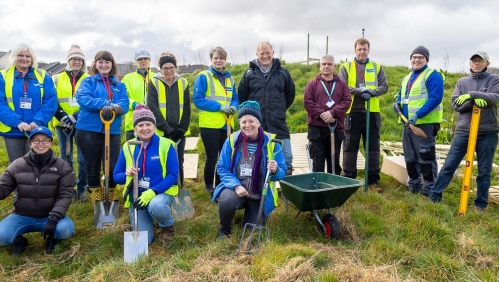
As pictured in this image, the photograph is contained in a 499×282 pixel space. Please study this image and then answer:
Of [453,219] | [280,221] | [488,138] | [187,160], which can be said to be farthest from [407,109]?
[187,160]

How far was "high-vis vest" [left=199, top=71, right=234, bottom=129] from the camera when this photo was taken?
4.91m

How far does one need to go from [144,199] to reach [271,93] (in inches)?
82.3

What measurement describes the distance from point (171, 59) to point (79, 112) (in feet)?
4.33

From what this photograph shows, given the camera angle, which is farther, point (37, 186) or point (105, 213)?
point (105, 213)

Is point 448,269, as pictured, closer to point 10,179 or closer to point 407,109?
point 407,109

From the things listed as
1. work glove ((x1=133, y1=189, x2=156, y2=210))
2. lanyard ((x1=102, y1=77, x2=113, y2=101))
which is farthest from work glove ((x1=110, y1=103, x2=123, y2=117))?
work glove ((x1=133, y1=189, x2=156, y2=210))

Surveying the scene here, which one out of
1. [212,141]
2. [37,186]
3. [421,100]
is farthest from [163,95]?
[421,100]

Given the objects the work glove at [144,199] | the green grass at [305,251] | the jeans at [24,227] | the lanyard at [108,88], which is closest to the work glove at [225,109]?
the green grass at [305,251]

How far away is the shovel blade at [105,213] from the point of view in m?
4.38

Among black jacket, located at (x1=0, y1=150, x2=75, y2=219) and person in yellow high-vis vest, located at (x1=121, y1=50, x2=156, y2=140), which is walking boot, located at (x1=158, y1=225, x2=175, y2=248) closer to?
black jacket, located at (x1=0, y1=150, x2=75, y2=219)

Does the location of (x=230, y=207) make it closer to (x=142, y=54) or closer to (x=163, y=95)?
(x=163, y=95)

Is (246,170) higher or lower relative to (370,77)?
lower

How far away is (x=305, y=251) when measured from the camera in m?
3.25

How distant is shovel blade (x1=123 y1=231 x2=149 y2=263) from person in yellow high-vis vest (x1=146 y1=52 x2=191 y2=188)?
1.57m
